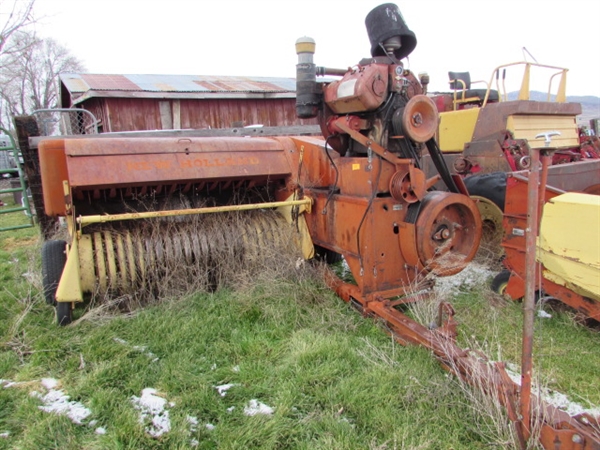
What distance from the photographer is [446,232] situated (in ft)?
10.9

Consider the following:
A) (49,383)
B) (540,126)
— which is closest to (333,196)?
(49,383)

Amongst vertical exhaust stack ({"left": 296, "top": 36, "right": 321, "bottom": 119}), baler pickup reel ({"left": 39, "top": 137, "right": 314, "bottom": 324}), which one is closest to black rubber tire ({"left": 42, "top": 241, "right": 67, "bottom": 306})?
baler pickup reel ({"left": 39, "top": 137, "right": 314, "bottom": 324})

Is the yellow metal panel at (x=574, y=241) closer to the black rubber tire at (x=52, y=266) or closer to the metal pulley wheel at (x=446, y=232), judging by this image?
the metal pulley wheel at (x=446, y=232)

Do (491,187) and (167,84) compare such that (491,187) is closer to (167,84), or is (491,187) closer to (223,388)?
(223,388)

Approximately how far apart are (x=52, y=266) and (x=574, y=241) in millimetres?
3542

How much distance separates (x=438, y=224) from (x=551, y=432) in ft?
5.70

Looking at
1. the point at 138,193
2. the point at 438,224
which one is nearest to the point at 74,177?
the point at 138,193

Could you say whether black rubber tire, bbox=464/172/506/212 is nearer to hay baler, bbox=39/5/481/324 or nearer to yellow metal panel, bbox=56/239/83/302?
hay baler, bbox=39/5/481/324

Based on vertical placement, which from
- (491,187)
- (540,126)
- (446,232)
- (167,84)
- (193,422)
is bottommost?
(193,422)

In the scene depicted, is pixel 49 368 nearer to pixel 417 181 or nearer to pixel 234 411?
pixel 234 411

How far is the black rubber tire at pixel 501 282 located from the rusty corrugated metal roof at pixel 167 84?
438 inches

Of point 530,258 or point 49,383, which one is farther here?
point 49,383

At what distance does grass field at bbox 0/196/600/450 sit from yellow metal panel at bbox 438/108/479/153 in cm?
264

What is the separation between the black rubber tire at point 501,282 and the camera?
3741 mm
